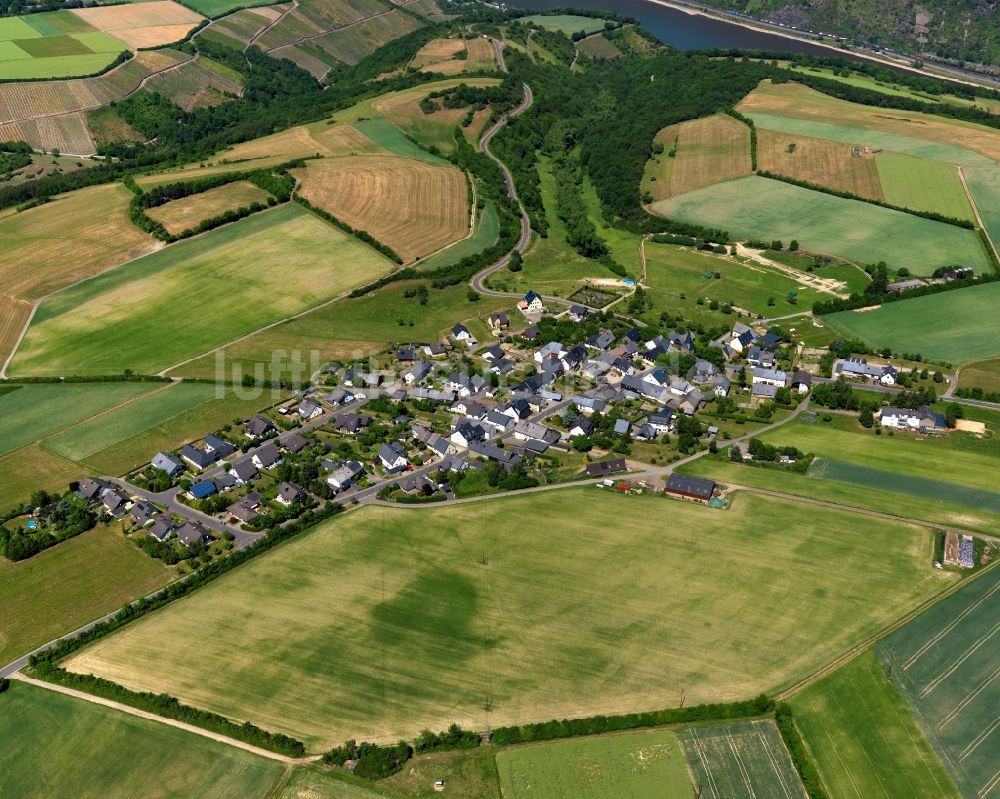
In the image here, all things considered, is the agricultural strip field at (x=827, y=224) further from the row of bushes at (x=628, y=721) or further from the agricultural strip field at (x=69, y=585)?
the agricultural strip field at (x=69, y=585)

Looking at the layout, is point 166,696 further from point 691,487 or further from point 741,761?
point 691,487

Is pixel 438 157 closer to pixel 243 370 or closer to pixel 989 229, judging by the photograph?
pixel 243 370

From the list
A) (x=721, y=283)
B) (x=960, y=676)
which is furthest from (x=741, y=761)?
(x=721, y=283)

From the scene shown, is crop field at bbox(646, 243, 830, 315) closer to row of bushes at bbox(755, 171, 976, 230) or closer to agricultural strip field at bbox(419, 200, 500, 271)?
agricultural strip field at bbox(419, 200, 500, 271)

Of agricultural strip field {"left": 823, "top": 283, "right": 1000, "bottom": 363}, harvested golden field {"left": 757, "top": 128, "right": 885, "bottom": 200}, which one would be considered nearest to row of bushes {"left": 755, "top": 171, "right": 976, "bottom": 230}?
harvested golden field {"left": 757, "top": 128, "right": 885, "bottom": 200}

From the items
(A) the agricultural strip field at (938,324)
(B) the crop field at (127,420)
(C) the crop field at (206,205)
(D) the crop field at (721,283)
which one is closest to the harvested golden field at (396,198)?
(C) the crop field at (206,205)

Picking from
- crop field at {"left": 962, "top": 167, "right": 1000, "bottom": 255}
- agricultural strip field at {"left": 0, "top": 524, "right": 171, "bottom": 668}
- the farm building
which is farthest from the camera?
crop field at {"left": 962, "top": 167, "right": 1000, "bottom": 255}
